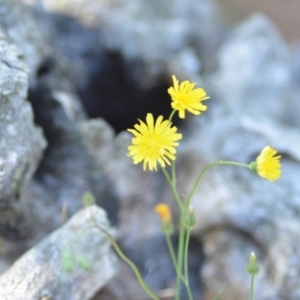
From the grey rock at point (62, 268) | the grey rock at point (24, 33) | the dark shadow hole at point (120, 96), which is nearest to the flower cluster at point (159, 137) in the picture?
the grey rock at point (62, 268)

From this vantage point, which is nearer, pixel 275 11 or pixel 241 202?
pixel 241 202

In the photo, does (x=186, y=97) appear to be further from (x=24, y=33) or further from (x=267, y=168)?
(x=24, y=33)

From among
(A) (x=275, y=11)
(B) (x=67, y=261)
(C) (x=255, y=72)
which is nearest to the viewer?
(B) (x=67, y=261)

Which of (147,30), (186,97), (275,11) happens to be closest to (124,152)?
(186,97)

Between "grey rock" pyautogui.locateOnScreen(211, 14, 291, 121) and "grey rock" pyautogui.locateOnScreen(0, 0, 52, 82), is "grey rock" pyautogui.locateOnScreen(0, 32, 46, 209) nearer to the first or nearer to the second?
"grey rock" pyautogui.locateOnScreen(0, 0, 52, 82)

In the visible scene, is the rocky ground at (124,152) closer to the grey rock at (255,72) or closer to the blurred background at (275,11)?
the grey rock at (255,72)

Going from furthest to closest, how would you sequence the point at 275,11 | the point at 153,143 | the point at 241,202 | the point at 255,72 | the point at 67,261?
the point at 275,11, the point at 255,72, the point at 241,202, the point at 67,261, the point at 153,143

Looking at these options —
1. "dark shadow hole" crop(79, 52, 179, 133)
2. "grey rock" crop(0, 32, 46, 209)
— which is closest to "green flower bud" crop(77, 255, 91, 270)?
"grey rock" crop(0, 32, 46, 209)

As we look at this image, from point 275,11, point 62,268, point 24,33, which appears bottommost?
point 62,268

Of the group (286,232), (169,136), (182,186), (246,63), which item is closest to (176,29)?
(246,63)
